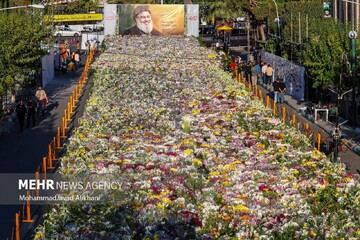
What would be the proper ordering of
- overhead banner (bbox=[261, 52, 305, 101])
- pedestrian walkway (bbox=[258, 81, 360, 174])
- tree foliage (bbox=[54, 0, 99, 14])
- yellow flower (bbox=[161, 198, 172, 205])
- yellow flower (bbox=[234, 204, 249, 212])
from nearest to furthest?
yellow flower (bbox=[234, 204, 249, 212]) < yellow flower (bbox=[161, 198, 172, 205]) < pedestrian walkway (bbox=[258, 81, 360, 174]) < overhead banner (bbox=[261, 52, 305, 101]) < tree foliage (bbox=[54, 0, 99, 14])

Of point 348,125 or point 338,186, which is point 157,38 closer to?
point 348,125

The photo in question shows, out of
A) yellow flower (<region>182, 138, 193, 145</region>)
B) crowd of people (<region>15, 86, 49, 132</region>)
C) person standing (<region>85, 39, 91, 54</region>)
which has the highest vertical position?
person standing (<region>85, 39, 91, 54</region>)

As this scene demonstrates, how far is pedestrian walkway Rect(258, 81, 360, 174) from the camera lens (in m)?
25.9

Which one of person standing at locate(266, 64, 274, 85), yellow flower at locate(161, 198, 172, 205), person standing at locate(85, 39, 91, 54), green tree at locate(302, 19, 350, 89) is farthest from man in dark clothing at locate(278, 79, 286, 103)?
person standing at locate(85, 39, 91, 54)

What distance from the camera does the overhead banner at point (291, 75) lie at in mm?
40688

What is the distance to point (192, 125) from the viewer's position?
78.8 feet

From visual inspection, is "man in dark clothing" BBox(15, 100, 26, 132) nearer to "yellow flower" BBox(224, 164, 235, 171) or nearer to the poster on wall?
"yellow flower" BBox(224, 164, 235, 171)

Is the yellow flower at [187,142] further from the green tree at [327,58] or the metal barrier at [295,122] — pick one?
the green tree at [327,58]

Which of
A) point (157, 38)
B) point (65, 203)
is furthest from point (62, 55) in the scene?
point (65, 203)

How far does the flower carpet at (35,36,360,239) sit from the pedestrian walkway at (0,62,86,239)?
72.7 inches

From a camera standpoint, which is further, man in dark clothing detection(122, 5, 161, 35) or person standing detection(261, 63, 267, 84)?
man in dark clothing detection(122, 5, 161, 35)

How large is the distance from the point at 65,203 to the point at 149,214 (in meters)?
1.88

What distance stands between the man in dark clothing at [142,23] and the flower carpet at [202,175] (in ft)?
131

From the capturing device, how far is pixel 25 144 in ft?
96.3
